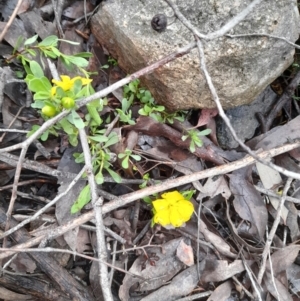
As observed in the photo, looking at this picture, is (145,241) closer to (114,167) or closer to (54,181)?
(114,167)

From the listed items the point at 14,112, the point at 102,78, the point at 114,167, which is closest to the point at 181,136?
the point at 114,167

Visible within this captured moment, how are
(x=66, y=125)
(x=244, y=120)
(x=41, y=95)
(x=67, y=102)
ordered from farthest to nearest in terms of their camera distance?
(x=244, y=120)
(x=66, y=125)
(x=41, y=95)
(x=67, y=102)

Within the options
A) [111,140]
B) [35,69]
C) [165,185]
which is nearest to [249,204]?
[165,185]

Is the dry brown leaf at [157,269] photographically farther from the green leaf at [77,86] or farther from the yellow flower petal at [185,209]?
the green leaf at [77,86]

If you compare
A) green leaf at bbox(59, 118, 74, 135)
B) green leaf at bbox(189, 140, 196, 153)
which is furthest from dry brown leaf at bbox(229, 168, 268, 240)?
green leaf at bbox(59, 118, 74, 135)

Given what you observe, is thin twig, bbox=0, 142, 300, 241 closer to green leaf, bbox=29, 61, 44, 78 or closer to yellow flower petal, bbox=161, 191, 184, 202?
yellow flower petal, bbox=161, 191, 184, 202

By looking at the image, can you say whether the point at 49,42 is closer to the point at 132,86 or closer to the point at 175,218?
the point at 132,86
